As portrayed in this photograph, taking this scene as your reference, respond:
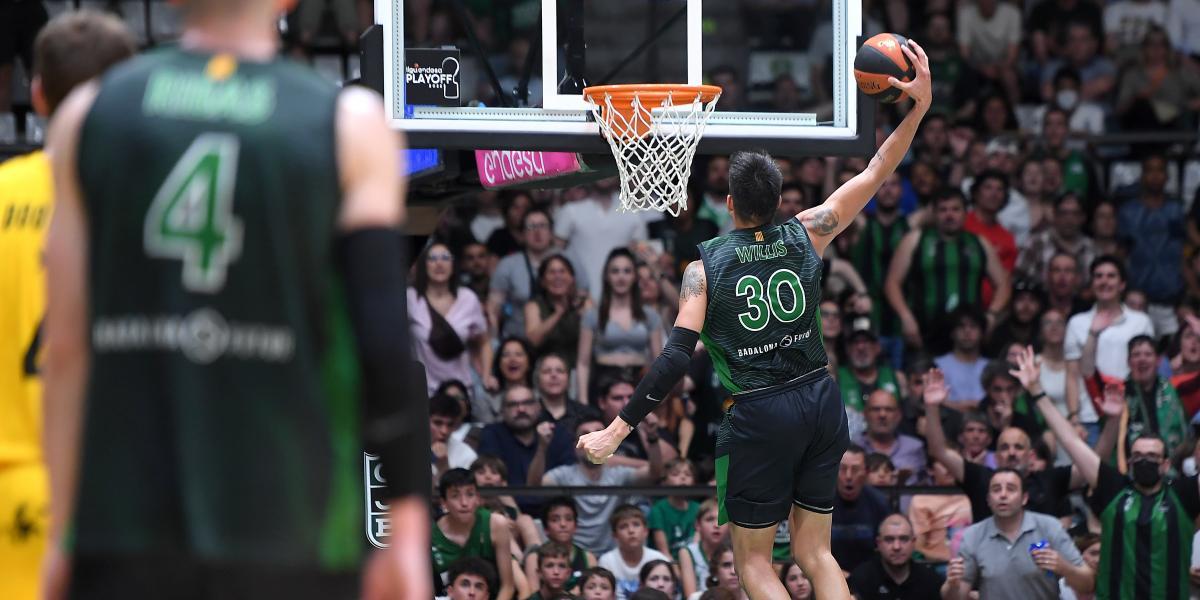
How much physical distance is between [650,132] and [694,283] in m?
1.14

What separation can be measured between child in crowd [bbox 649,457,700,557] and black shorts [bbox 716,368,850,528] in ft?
11.4

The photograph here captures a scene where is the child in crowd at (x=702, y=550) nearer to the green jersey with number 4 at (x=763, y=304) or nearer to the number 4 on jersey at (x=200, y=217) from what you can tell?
the green jersey with number 4 at (x=763, y=304)

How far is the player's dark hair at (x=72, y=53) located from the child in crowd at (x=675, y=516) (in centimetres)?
775

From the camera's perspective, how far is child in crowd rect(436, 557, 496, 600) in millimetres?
10039

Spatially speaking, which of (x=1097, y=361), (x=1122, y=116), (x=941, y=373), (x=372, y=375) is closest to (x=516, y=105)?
(x=941, y=373)

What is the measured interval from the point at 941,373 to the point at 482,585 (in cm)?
381

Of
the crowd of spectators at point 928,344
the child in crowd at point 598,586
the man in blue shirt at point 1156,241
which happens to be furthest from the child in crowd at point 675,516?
the man in blue shirt at point 1156,241

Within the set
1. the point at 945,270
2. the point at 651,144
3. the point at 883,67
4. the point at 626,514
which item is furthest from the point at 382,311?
the point at 945,270

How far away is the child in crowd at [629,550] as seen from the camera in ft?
Answer: 35.3

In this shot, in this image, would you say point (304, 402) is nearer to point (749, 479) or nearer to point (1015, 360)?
point (749, 479)

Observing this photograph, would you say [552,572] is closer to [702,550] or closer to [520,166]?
[702,550]

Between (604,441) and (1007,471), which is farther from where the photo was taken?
(1007,471)

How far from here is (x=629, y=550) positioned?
10.8 metres

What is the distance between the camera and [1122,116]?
631 inches
